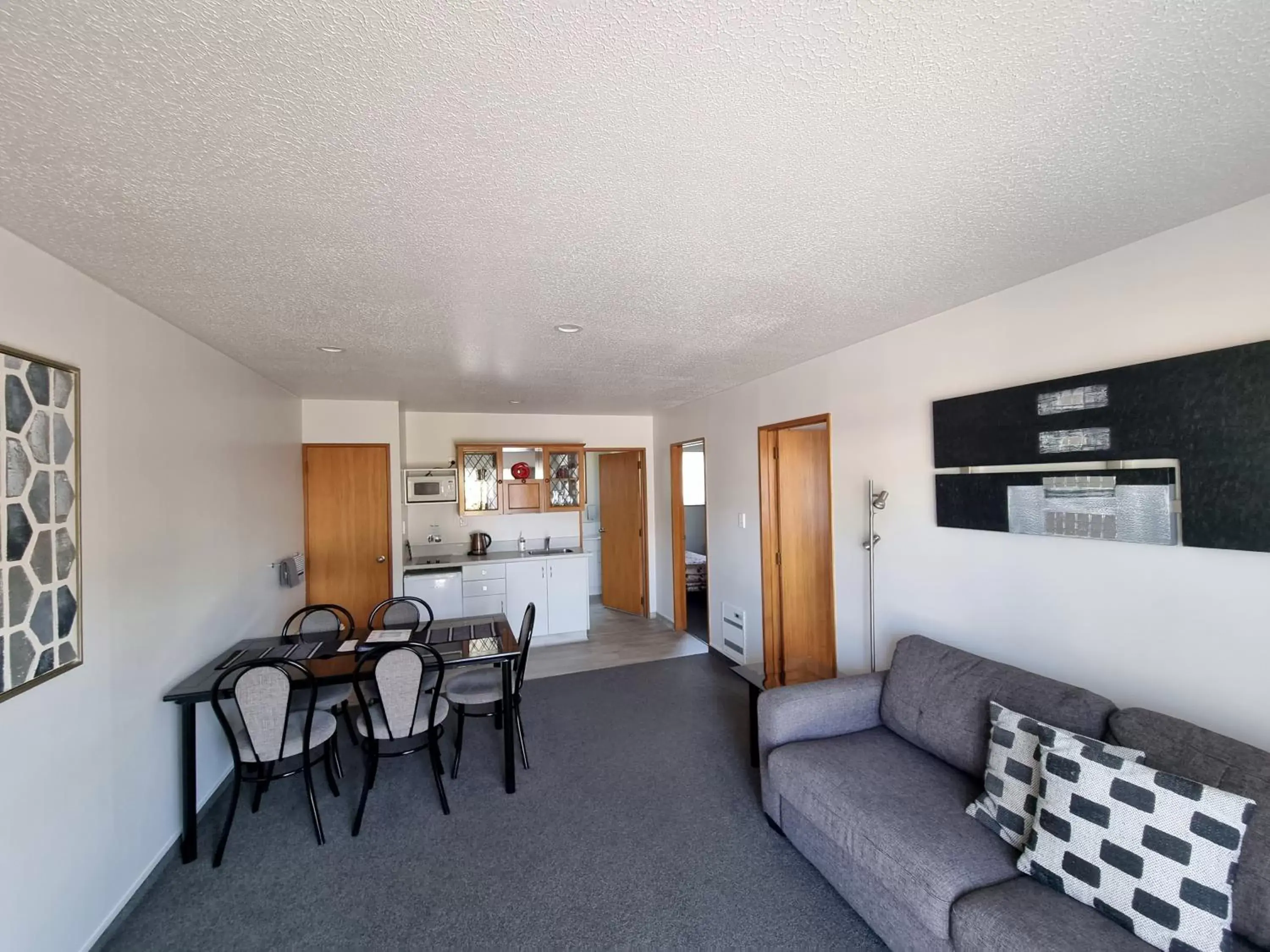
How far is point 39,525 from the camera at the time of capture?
167 centimetres

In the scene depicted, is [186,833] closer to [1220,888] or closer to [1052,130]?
[1220,888]

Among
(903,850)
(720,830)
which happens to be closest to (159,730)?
(720,830)

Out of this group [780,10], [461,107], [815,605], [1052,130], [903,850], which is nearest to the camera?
[780,10]

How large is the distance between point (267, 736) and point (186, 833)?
55 centimetres

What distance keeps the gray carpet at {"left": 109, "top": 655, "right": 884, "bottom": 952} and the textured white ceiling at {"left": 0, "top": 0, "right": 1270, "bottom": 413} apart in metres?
2.49

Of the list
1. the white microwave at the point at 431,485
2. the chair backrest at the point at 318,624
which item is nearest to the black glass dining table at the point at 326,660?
the chair backrest at the point at 318,624

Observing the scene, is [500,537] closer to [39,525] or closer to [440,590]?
[440,590]

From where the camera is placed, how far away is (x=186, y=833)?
2352 mm

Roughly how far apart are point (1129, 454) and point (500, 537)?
209 inches

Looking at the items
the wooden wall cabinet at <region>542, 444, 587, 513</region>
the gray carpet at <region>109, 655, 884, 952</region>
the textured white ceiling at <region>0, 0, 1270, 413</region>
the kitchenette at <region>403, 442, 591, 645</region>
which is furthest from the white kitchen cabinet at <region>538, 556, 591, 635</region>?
the textured white ceiling at <region>0, 0, 1270, 413</region>

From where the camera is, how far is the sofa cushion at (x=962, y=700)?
5.94 ft

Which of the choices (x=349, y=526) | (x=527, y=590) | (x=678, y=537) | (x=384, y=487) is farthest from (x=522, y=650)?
(x=678, y=537)

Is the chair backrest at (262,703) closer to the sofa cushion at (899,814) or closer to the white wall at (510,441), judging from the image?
the sofa cushion at (899,814)

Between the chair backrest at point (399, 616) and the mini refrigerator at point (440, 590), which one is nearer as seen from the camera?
the chair backrest at point (399, 616)
